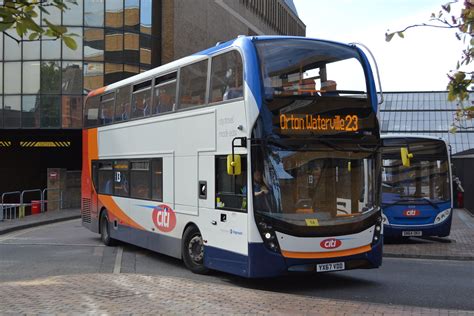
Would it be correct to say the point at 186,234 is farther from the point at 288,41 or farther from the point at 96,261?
the point at 288,41

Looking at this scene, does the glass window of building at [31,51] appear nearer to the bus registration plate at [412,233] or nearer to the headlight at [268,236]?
the bus registration plate at [412,233]

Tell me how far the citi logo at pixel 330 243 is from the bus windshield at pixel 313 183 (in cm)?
24

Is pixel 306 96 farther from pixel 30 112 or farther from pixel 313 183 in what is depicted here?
pixel 30 112

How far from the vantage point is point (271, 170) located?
841 centimetres

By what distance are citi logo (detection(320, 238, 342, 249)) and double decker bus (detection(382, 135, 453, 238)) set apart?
6.27 metres

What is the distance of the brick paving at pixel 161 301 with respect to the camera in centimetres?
648

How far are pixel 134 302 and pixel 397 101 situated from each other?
4915 cm

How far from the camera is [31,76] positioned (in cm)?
3531

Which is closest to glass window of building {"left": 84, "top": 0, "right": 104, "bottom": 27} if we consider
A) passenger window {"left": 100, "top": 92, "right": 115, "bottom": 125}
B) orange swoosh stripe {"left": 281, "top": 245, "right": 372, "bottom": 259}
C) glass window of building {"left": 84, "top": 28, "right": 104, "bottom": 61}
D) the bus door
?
glass window of building {"left": 84, "top": 28, "right": 104, "bottom": 61}

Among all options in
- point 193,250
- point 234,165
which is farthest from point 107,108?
point 234,165

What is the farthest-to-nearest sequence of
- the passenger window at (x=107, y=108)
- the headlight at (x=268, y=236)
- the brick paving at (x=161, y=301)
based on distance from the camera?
the passenger window at (x=107, y=108) < the headlight at (x=268, y=236) < the brick paving at (x=161, y=301)

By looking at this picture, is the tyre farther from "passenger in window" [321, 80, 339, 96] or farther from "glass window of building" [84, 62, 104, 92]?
"glass window of building" [84, 62, 104, 92]

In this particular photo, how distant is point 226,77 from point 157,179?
3283 mm

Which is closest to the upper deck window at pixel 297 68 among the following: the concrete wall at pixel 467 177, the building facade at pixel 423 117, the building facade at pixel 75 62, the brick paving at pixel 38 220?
the brick paving at pixel 38 220
